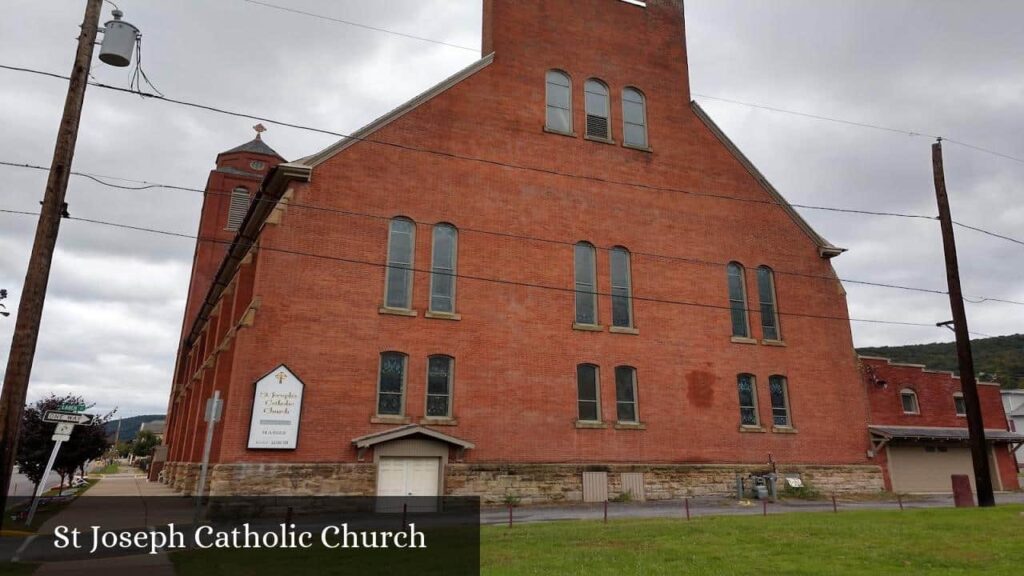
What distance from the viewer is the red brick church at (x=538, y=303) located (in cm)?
2059

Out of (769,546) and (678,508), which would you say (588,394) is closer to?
(678,508)

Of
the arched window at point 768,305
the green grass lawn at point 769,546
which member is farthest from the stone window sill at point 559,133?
the green grass lawn at point 769,546

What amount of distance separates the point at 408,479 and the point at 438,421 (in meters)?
1.99

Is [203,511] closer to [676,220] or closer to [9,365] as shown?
[9,365]

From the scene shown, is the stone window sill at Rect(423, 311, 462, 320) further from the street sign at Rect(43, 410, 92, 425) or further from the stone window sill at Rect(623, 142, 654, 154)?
the stone window sill at Rect(623, 142, 654, 154)

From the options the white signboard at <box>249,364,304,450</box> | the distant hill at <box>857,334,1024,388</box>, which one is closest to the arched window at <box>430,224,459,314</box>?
the white signboard at <box>249,364,304,450</box>

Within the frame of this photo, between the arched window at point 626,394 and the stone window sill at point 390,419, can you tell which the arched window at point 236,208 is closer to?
the stone window sill at point 390,419

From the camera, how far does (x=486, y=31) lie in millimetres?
27594

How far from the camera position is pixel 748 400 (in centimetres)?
2641

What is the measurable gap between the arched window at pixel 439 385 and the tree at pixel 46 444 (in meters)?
13.3

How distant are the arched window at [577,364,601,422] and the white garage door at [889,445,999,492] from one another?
13.6 m

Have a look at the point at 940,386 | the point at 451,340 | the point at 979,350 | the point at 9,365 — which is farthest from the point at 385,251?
the point at 979,350

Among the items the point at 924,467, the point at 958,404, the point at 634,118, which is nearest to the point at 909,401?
the point at 924,467

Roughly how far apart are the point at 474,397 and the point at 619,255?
8.34 meters
